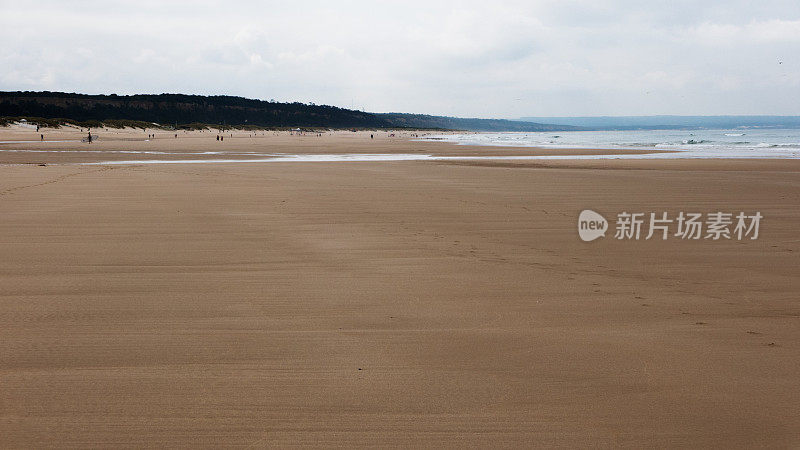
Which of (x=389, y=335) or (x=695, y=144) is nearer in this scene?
(x=389, y=335)

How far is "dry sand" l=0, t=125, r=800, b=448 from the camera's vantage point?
2.81 meters

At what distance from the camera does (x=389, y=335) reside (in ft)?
12.8

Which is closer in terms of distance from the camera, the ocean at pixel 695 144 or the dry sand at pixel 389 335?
the dry sand at pixel 389 335

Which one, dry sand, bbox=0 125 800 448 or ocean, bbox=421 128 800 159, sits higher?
ocean, bbox=421 128 800 159

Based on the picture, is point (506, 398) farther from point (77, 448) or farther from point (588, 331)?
point (77, 448)

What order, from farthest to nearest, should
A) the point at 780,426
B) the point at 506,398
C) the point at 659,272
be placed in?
the point at 659,272, the point at 506,398, the point at 780,426

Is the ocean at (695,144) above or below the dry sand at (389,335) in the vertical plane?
above

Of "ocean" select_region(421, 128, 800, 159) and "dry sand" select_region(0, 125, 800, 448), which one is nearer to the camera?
"dry sand" select_region(0, 125, 800, 448)

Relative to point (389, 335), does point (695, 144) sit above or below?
above

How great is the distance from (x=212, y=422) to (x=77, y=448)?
56cm

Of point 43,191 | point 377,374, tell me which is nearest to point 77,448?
point 377,374

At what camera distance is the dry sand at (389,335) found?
2.81m

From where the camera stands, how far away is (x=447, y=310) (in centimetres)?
445

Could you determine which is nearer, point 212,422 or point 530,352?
point 212,422
